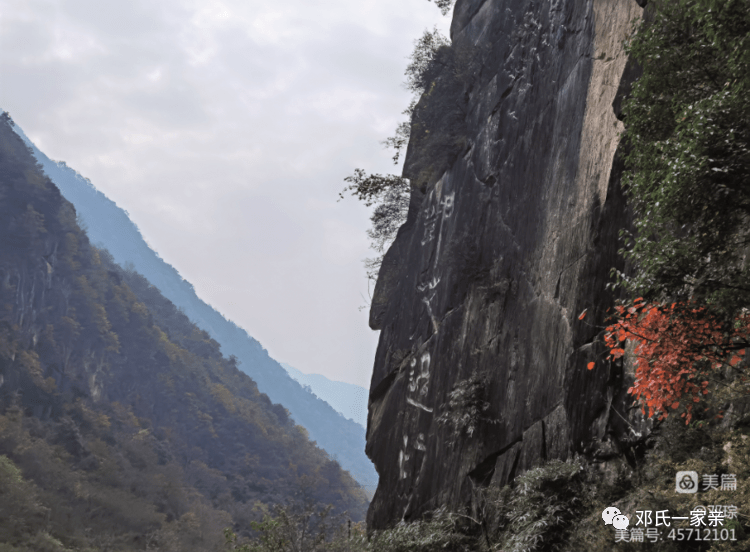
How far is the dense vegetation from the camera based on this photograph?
3944cm

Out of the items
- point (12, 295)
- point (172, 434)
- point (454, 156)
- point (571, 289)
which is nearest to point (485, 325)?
point (571, 289)

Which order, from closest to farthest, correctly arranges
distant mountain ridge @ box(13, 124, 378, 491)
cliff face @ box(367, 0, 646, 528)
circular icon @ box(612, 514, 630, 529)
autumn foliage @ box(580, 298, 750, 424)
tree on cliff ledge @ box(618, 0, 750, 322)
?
tree on cliff ledge @ box(618, 0, 750, 322), autumn foliage @ box(580, 298, 750, 424), circular icon @ box(612, 514, 630, 529), cliff face @ box(367, 0, 646, 528), distant mountain ridge @ box(13, 124, 378, 491)

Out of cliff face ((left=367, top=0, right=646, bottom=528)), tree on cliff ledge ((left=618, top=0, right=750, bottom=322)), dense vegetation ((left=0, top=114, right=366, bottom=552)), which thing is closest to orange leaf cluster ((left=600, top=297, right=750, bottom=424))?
tree on cliff ledge ((left=618, top=0, right=750, bottom=322))

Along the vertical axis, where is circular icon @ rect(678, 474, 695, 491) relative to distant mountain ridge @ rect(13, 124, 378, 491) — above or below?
below

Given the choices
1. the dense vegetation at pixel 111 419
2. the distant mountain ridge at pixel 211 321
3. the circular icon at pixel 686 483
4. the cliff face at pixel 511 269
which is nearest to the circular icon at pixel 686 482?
the circular icon at pixel 686 483

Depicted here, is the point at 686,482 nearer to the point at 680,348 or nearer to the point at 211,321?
the point at 680,348

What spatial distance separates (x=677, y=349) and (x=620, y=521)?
2227 millimetres

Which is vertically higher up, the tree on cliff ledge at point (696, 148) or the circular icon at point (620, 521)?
the tree on cliff ledge at point (696, 148)

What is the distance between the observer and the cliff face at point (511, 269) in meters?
7.70

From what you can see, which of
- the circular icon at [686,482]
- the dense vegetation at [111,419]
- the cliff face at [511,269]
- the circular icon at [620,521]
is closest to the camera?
the circular icon at [686,482]

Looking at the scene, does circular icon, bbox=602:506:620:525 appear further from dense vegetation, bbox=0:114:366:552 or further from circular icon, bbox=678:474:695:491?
dense vegetation, bbox=0:114:366:552

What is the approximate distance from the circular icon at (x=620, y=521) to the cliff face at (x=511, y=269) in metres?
1.17

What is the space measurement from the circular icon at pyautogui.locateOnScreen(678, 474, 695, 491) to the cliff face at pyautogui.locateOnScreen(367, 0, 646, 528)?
4.25ft

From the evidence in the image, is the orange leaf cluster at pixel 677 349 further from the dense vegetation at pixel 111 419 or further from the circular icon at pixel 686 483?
the dense vegetation at pixel 111 419
